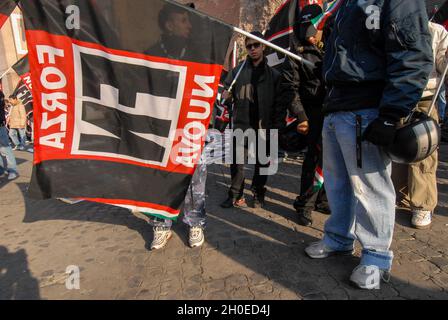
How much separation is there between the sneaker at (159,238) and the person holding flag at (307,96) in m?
1.43

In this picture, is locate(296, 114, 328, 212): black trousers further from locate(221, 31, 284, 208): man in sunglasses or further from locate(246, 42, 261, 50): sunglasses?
locate(246, 42, 261, 50): sunglasses

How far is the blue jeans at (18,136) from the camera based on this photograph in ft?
33.1

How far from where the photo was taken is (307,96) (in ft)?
10.8

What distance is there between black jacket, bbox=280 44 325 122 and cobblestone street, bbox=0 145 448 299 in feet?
4.00

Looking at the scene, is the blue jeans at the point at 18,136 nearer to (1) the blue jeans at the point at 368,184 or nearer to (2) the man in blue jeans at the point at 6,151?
(2) the man in blue jeans at the point at 6,151

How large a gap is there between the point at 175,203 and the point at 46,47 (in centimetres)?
153

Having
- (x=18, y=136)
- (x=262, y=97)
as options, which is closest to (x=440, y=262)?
(x=262, y=97)

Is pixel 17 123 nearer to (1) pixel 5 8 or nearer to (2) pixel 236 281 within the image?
(1) pixel 5 8

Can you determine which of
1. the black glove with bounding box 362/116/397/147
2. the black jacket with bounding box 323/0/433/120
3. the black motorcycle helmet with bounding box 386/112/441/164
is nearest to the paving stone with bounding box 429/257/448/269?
the black motorcycle helmet with bounding box 386/112/441/164

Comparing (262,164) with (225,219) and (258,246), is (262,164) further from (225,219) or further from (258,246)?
(258,246)

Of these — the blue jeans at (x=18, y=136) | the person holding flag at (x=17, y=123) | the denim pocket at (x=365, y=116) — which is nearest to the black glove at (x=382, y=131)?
the denim pocket at (x=365, y=116)

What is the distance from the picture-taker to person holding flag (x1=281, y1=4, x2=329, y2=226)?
3.16 metres
